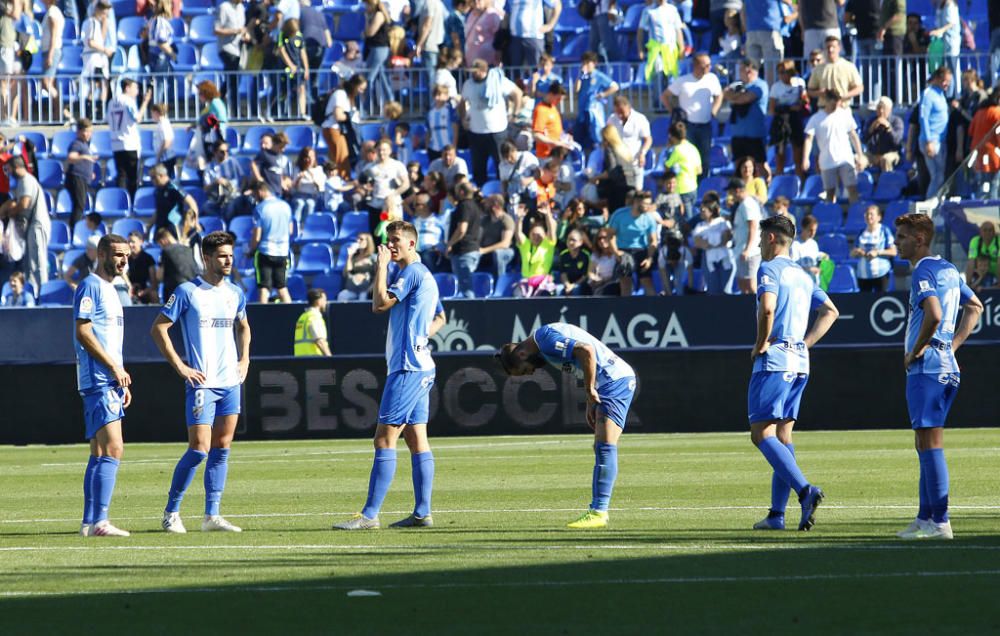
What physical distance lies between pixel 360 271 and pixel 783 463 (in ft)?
52.4

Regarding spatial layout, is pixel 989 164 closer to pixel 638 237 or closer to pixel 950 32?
pixel 950 32

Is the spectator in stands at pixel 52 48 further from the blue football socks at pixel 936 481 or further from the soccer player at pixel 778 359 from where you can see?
the blue football socks at pixel 936 481

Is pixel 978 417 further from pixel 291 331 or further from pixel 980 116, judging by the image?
pixel 291 331

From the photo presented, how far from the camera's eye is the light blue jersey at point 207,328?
12047mm

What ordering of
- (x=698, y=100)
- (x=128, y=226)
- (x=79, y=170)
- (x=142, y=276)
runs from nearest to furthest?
(x=142, y=276) → (x=698, y=100) → (x=128, y=226) → (x=79, y=170)

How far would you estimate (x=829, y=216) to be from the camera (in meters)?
26.6

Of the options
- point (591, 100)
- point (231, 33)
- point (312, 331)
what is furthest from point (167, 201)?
point (591, 100)

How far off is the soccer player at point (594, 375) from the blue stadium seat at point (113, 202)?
1967 centimetres

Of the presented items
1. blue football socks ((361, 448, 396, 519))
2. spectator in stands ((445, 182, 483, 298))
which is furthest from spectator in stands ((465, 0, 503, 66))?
blue football socks ((361, 448, 396, 519))

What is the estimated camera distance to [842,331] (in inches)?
970

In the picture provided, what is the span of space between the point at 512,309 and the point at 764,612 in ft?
57.1

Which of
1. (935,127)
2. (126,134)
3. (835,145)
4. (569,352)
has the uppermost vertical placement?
(935,127)

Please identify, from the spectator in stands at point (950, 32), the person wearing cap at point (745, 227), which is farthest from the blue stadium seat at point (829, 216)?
the spectator in stands at point (950, 32)

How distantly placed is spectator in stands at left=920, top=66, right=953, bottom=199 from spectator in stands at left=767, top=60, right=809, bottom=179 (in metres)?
1.95
